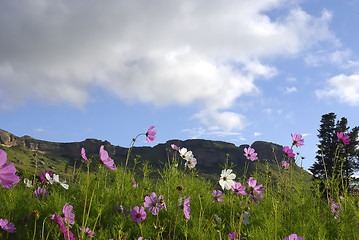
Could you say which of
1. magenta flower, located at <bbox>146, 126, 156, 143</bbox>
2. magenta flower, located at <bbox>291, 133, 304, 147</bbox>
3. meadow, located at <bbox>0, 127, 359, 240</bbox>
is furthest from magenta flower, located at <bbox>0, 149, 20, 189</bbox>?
magenta flower, located at <bbox>291, 133, 304, 147</bbox>

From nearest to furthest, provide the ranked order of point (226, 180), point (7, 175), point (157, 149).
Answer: point (7, 175)
point (226, 180)
point (157, 149)

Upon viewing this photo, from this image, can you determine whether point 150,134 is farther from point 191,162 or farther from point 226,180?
point 226,180

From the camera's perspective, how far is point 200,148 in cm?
13512

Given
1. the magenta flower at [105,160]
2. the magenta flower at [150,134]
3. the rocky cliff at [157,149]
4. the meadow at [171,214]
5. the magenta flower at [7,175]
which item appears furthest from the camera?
the rocky cliff at [157,149]

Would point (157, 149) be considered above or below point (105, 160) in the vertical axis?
above

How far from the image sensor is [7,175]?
2.77 feet

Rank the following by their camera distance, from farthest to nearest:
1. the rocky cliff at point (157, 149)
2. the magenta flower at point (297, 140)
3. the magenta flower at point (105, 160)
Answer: the rocky cliff at point (157, 149) → the magenta flower at point (297, 140) → the magenta flower at point (105, 160)

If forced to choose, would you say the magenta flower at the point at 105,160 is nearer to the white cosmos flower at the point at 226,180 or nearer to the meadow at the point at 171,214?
the meadow at the point at 171,214

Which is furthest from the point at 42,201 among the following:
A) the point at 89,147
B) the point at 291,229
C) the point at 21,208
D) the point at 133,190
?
the point at 89,147

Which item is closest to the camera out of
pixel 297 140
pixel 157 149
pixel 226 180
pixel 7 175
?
pixel 7 175

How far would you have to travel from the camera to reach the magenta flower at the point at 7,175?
0.83 m

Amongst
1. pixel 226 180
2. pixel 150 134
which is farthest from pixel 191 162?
pixel 226 180

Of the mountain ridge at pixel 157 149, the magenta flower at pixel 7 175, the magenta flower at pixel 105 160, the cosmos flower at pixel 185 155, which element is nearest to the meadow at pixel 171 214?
the cosmos flower at pixel 185 155

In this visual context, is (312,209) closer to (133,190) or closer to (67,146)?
(133,190)
